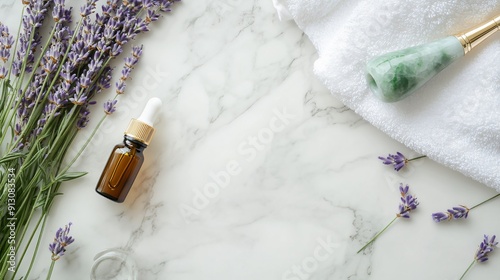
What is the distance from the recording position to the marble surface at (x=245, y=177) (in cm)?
118

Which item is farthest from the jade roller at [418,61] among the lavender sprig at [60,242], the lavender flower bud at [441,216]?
the lavender sprig at [60,242]

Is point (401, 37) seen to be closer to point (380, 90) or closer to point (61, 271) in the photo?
point (380, 90)

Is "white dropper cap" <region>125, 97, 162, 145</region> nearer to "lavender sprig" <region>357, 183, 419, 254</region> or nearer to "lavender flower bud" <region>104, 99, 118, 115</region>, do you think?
"lavender flower bud" <region>104, 99, 118, 115</region>

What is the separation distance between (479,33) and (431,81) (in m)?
0.13

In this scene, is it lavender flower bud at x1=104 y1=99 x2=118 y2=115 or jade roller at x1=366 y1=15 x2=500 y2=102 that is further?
lavender flower bud at x1=104 y1=99 x2=118 y2=115

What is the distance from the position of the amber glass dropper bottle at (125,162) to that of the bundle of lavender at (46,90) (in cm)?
6

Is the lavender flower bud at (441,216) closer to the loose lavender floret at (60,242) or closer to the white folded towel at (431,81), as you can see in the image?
the white folded towel at (431,81)

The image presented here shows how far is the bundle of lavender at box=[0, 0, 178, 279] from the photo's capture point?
111cm

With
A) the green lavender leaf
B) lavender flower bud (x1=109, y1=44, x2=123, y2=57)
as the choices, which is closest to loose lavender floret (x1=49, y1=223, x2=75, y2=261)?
the green lavender leaf

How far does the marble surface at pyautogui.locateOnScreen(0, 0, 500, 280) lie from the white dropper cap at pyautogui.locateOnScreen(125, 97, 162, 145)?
0.07 metres

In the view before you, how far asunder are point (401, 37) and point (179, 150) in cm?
53

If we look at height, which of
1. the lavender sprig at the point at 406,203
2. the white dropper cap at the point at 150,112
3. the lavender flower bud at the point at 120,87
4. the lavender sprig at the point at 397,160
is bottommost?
the lavender sprig at the point at 406,203

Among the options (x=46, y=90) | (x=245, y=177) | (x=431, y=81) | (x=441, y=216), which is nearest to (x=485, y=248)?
(x=441, y=216)

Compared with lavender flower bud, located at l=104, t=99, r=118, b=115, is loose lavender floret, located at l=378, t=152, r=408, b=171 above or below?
below
